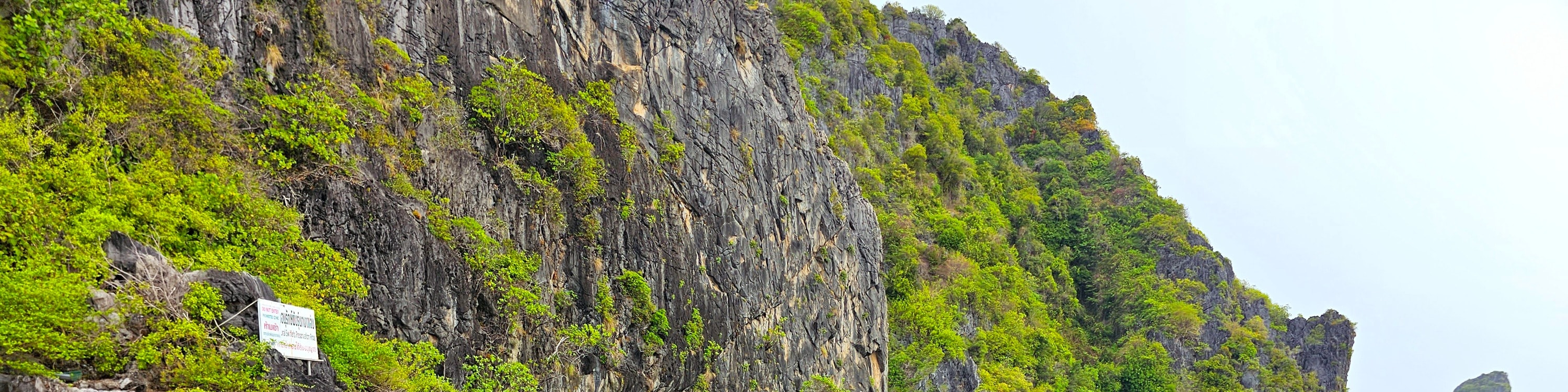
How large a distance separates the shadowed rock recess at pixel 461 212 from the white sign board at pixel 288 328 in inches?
6.2

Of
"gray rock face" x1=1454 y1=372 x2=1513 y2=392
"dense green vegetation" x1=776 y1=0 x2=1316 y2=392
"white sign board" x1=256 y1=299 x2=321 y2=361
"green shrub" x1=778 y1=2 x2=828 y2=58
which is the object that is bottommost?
"white sign board" x1=256 y1=299 x2=321 y2=361

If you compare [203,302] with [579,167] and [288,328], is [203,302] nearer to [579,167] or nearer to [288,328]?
[288,328]

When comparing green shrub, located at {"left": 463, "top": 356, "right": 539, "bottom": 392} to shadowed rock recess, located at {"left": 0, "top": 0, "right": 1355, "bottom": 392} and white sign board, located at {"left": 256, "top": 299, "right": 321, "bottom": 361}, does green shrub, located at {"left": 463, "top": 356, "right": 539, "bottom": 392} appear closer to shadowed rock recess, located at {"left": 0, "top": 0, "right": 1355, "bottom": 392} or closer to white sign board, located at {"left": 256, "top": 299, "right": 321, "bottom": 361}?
shadowed rock recess, located at {"left": 0, "top": 0, "right": 1355, "bottom": 392}

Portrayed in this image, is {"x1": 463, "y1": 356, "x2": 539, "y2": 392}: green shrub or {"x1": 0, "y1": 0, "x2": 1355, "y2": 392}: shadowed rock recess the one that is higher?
{"x1": 0, "y1": 0, "x2": 1355, "y2": 392}: shadowed rock recess

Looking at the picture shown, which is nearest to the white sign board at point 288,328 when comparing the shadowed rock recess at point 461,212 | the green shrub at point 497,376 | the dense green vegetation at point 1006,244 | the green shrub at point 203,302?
the shadowed rock recess at point 461,212

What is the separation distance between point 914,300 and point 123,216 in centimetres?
2753

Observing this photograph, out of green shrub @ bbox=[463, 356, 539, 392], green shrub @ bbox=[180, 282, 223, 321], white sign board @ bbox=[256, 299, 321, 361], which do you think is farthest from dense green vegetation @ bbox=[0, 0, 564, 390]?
green shrub @ bbox=[463, 356, 539, 392]

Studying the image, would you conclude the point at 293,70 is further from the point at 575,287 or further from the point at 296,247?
the point at 575,287

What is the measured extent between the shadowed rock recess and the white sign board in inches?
6.2

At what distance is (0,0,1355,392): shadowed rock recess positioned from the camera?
8672mm

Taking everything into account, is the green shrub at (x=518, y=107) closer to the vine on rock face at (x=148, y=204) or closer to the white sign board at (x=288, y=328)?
the vine on rock face at (x=148, y=204)

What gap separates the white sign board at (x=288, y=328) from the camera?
9219mm

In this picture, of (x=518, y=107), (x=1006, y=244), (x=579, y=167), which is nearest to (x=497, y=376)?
(x=579, y=167)

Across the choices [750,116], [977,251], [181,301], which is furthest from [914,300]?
[181,301]
